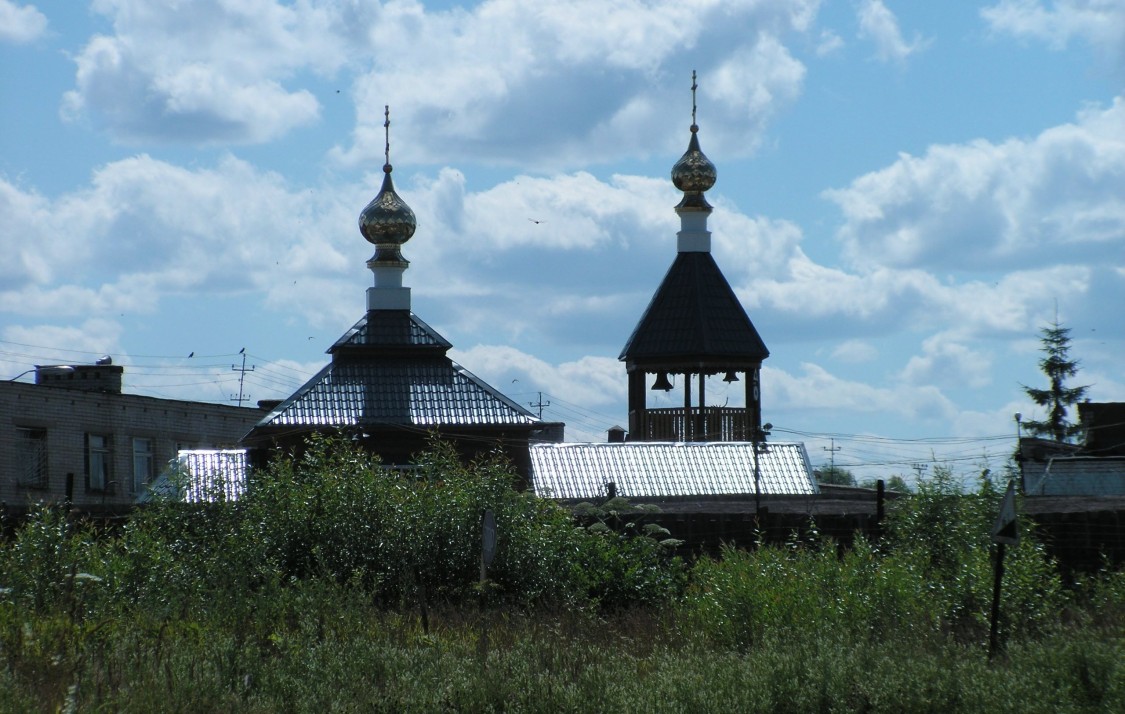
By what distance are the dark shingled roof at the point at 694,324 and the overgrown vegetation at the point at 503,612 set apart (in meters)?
16.4

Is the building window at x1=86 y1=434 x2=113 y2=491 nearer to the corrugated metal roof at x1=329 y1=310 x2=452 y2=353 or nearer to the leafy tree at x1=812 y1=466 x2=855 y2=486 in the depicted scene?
the corrugated metal roof at x1=329 y1=310 x2=452 y2=353

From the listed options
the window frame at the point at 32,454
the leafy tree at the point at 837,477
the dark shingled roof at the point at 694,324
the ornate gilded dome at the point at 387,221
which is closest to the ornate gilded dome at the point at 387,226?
the ornate gilded dome at the point at 387,221

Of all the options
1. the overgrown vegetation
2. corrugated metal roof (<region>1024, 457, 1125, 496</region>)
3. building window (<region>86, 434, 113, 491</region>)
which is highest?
building window (<region>86, 434, 113, 491</region>)

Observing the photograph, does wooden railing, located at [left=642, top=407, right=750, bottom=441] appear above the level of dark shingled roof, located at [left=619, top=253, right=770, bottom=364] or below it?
below

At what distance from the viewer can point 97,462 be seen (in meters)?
41.9

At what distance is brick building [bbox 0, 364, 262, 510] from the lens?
38500 millimetres

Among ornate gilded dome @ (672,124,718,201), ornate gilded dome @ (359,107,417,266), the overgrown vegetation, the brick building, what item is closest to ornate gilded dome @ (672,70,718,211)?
ornate gilded dome @ (672,124,718,201)

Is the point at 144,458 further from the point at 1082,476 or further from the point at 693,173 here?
the point at 1082,476

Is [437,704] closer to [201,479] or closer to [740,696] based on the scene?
[740,696]

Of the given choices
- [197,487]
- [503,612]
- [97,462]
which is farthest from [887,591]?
[97,462]

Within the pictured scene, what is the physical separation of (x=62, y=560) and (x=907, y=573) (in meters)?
6.99

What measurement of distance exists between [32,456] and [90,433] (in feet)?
7.06

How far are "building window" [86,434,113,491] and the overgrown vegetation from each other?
82.7 ft

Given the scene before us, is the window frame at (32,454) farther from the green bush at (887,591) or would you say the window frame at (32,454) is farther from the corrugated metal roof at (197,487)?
the green bush at (887,591)
